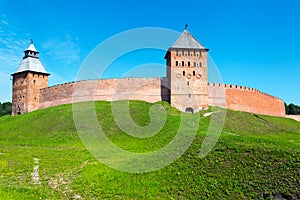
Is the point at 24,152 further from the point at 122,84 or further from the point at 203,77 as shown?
the point at 203,77

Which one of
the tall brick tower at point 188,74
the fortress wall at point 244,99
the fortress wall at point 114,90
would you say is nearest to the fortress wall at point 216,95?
the fortress wall at point 244,99

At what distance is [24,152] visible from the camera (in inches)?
696

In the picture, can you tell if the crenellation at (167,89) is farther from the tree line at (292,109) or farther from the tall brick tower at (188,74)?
the tree line at (292,109)

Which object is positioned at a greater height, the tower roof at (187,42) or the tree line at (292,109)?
the tower roof at (187,42)

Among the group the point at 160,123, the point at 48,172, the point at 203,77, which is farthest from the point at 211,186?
the point at 203,77

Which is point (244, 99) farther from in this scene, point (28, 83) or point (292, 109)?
point (292, 109)

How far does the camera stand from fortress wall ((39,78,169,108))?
36344 millimetres

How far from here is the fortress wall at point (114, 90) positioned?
36.3 meters

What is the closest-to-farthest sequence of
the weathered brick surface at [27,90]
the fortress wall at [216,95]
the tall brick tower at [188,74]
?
the tall brick tower at [188,74]
the fortress wall at [216,95]
the weathered brick surface at [27,90]

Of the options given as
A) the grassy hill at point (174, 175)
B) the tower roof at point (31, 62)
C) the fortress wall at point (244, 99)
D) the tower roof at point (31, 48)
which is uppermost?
the tower roof at point (31, 48)

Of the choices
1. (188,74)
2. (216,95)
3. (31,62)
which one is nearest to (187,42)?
(188,74)

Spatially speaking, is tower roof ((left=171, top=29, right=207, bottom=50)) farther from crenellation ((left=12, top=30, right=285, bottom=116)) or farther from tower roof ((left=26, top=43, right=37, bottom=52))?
tower roof ((left=26, top=43, right=37, bottom=52))

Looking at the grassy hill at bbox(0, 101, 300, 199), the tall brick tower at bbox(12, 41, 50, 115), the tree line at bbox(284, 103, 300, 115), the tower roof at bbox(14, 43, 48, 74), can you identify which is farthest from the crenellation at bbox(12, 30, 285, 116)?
the tree line at bbox(284, 103, 300, 115)

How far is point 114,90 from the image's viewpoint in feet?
121
